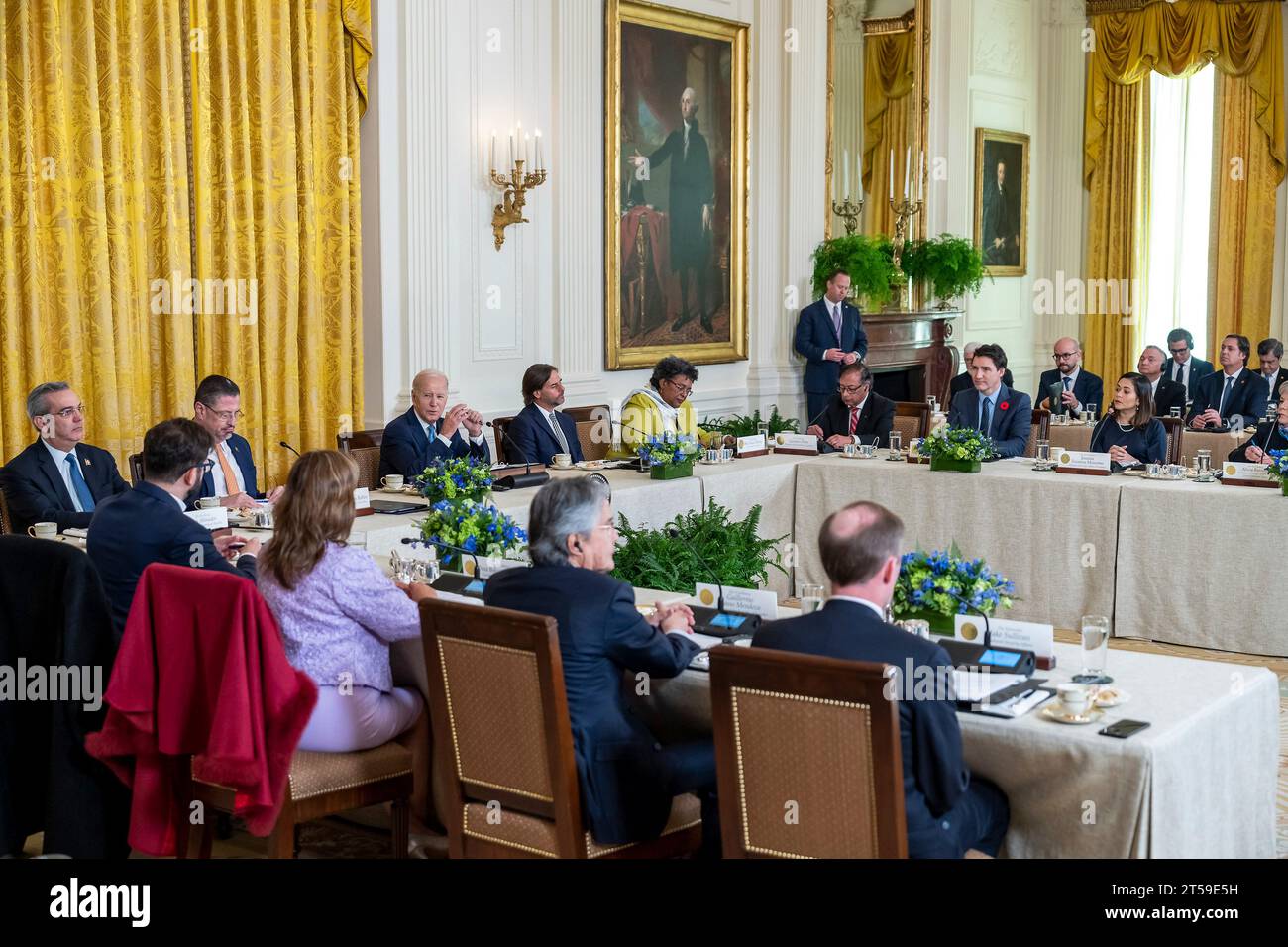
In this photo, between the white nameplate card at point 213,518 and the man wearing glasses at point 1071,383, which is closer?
the white nameplate card at point 213,518

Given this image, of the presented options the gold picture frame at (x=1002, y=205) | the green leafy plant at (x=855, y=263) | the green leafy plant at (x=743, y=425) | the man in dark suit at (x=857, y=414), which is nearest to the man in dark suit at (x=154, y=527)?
the man in dark suit at (x=857, y=414)

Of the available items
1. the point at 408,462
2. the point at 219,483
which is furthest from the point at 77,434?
the point at 408,462

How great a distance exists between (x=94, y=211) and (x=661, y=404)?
Answer: 116 inches

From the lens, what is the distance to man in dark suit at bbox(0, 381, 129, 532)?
5438mm

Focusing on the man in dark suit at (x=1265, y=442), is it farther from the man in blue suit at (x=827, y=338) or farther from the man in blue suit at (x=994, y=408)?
the man in blue suit at (x=827, y=338)

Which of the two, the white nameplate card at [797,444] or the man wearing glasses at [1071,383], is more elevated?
the man wearing glasses at [1071,383]

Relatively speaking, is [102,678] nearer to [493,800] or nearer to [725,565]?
[493,800]

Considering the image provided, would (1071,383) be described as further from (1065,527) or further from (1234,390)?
(1065,527)

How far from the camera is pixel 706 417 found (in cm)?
1010

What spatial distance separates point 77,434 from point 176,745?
2.28m

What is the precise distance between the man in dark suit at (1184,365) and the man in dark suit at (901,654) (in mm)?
7736

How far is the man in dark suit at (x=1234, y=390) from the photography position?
30.8ft

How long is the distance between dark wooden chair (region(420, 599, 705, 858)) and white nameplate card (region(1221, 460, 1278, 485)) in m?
4.00
